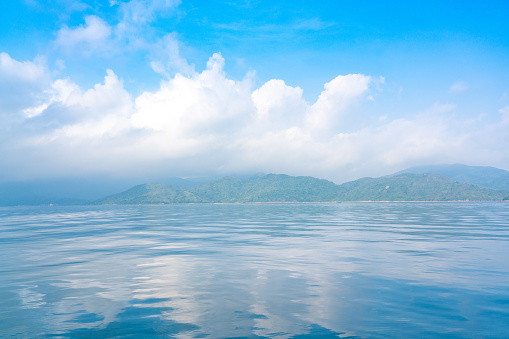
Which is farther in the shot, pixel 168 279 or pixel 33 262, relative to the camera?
pixel 33 262

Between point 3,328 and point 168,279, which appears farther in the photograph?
point 168,279

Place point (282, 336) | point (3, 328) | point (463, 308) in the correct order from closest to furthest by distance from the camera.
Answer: point (282, 336) → point (3, 328) → point (463, 308)

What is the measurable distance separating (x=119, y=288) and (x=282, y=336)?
1119 cm

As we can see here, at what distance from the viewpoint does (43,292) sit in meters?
17.7

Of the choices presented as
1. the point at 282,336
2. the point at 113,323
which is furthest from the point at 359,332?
the point at 113,323

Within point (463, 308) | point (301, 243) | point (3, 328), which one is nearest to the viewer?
point (3, 328)

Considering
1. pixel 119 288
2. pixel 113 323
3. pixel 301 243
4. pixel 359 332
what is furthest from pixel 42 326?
pixel 301 243

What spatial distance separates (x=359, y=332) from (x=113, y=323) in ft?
31.3

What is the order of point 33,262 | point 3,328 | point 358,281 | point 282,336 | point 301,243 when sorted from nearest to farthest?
point 282,336, point 3,328, point 358,281, point 33,262, point 301,243

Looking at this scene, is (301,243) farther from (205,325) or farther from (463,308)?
(205,325)

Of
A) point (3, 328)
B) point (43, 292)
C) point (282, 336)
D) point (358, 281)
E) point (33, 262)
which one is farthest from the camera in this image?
point (33, 262)

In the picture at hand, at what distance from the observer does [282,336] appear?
11500 mm

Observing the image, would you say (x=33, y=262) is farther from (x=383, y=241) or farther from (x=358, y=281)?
(x=383, y=241)

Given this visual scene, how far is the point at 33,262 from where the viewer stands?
26797 mm
